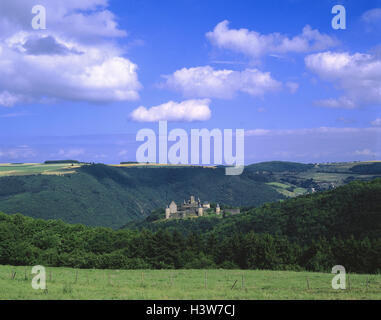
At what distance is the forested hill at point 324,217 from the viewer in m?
98.5

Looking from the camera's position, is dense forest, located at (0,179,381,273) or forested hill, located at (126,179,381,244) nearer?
dense forest, located at (0,179,381,273)

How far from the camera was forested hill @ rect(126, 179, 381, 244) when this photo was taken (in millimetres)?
98500

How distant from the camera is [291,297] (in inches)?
972

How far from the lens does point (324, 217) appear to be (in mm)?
107188

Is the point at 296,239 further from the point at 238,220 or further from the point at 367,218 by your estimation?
the point at 238,220

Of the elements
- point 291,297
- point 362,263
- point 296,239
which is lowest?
point 296,239

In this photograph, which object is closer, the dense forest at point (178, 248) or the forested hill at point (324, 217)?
the dense forest at point (178, 248)

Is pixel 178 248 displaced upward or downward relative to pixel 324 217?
upward

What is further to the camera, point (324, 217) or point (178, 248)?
point (324, 217)

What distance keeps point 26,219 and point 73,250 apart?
21698 mm
